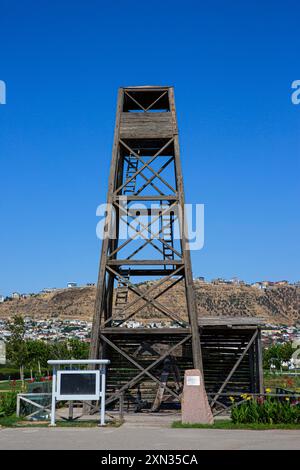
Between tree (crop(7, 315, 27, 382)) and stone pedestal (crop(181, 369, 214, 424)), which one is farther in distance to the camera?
tree (crop(7, 315, 27, 382))

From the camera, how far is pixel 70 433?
1468cm

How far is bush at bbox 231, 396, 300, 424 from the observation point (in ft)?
54.2

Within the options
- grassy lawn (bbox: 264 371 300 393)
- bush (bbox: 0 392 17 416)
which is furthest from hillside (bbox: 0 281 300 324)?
bush (bbox: 0 392 17 416)

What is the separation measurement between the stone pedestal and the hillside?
342ft

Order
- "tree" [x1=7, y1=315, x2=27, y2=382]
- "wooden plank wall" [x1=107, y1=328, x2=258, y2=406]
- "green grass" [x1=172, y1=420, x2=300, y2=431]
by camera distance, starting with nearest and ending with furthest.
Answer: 1. "green grass" [x1=172, y1=420, x2=300, y2=431]
2. "wooden plank wall" [x1=107, y1=328, x2=258, y2=406]
3. "tree" [x1=7, y1=315, x2=27, y2=382]

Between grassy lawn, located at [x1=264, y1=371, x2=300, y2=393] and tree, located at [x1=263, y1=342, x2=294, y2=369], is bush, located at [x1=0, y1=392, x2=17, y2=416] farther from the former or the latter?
tree, located at [x1=263, y1=342, x2=294, y2=369]

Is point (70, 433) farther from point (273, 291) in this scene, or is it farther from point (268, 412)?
point (273, 291)

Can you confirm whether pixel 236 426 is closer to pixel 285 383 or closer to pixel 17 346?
pixel 285 383

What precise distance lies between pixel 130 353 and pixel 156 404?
97.7 inches

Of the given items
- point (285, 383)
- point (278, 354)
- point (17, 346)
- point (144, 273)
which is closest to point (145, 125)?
point (144, 273)

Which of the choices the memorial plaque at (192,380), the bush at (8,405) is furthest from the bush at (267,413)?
the bush at (8,405)

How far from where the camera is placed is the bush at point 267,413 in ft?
54.2

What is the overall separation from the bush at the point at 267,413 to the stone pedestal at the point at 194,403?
81cm
